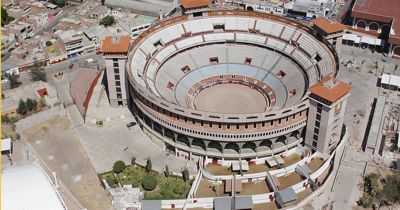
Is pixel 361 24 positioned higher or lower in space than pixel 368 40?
higher

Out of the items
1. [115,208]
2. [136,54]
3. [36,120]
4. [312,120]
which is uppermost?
[136,54]

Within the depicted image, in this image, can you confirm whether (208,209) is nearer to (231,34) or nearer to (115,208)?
(115,208)

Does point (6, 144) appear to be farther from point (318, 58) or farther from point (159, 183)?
point (318, 58)

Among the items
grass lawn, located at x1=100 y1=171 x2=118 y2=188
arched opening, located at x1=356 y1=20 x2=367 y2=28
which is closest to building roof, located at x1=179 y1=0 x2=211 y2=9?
grass lawn, located at x1=100 y1=171 x2=118 y2=188

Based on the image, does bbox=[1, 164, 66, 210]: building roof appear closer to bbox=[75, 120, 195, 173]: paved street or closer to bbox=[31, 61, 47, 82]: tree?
bbox=[75, 120, 195, 173]: paved street

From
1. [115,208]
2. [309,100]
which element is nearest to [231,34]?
[309,100]

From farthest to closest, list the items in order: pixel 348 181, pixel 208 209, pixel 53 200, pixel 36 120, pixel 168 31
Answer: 1. pixel 168 31
2. pixel 36 120
3. pixel 348 181
4. pixel 208 209
5. pixel 53 200

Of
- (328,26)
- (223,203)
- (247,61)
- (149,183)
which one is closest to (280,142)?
(223,203)
